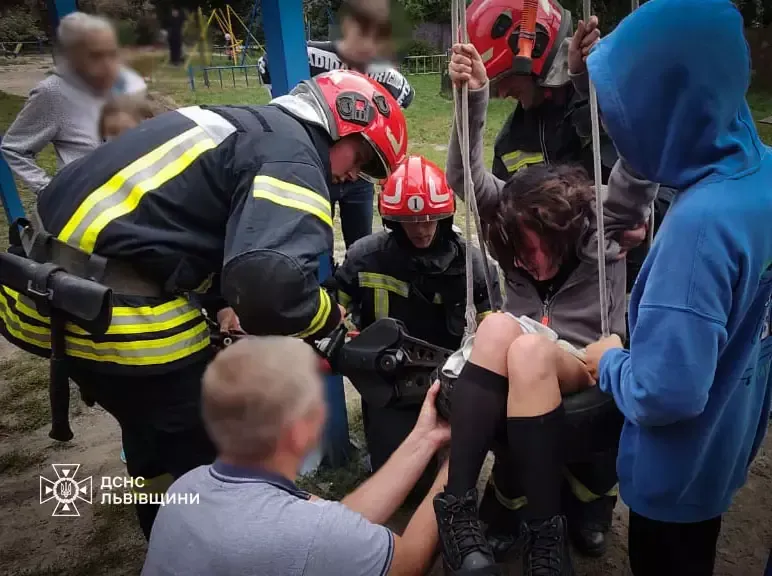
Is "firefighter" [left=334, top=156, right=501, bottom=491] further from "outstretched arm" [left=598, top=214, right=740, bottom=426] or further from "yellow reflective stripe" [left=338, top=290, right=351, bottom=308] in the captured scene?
"outstretched arm" [left=598, top=214, right=740, bottom=426]

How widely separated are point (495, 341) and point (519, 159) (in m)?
1.47

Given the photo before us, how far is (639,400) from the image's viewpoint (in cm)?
138

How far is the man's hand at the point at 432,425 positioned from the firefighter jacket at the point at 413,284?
92 centimetres

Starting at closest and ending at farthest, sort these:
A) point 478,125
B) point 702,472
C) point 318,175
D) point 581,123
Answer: point 702,472, point 318,175, point 478,125, point 581,123

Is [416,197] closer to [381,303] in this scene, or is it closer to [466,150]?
[381,303]

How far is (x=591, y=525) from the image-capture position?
107 inches

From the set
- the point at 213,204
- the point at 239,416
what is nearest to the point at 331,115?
the point at 213,204

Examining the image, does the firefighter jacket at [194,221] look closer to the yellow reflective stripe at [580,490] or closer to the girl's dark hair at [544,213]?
the girl's dark hair at [544,213]

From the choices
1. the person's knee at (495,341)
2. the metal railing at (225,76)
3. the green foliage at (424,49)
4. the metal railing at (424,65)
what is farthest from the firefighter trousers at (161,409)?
the metal railing at (424,65)

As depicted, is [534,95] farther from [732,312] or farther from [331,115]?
[732,312]

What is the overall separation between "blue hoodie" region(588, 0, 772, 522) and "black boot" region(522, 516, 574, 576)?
397 millimetres

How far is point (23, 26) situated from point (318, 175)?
20.1m

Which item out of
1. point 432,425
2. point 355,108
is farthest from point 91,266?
point 432,425

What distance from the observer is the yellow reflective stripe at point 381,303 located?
2965 mm
